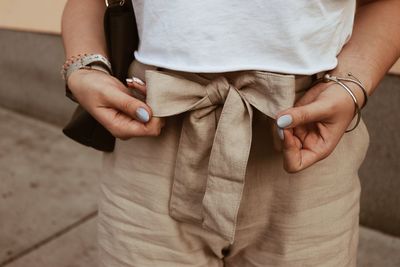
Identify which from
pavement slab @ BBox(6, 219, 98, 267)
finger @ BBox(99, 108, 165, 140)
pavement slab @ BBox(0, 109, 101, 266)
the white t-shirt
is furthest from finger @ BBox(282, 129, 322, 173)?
pavement slab @ BBox(0, 109, 101, 266)

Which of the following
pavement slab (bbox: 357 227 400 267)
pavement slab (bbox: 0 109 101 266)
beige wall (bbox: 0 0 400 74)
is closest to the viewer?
pavement slab (bbox: 357 227 400 267)

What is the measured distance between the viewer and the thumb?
758 millimetres

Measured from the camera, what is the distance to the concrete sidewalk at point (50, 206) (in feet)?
7.57

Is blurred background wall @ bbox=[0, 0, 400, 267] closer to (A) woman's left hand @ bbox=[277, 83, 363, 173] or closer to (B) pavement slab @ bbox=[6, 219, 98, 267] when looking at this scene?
(B) pavement slab @ bbox=[6, 219, 98, 267]

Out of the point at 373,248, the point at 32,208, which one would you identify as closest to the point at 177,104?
the point at 373,248

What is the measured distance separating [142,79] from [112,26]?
0.13m

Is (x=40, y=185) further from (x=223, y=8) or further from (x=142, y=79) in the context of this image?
(x=223, y=8)

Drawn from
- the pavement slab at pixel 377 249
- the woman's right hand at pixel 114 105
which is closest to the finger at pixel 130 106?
the woman's right hand at pixel 114 105

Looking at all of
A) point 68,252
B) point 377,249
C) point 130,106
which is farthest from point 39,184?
point 130,106

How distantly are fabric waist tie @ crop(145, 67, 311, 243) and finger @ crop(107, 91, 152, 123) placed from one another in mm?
19

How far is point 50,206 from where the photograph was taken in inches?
105

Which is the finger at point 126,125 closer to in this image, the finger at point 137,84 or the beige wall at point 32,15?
the finger at point 137,84

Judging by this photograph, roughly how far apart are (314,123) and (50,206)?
6.92 ft

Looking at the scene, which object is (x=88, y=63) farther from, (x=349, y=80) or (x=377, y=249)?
(x=377, y=249)
